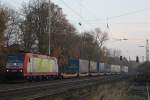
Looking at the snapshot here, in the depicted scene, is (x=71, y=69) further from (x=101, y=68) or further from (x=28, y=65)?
(x=101, y=68)

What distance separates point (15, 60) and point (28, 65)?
1.46m

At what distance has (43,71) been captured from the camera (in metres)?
46.0

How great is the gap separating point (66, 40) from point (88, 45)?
152 ft

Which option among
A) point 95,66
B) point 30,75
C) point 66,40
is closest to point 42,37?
point 66,40

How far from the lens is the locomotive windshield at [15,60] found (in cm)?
3975

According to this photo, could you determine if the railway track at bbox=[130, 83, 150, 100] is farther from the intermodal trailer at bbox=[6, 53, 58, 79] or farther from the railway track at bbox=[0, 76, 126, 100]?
the intermodal trailer at bbox=[6, 53, 58, 79]

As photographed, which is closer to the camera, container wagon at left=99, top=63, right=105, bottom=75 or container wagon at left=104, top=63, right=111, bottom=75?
container wagon at left=99, top=63, right=105, bottom=75

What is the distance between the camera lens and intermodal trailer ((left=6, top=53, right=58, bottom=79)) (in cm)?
3950

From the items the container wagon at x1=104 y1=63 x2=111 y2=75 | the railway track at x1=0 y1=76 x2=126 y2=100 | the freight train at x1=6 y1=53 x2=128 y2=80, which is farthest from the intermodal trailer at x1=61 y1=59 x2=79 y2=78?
the container wagon at x1=104 y1=63 x2=111 y2=75

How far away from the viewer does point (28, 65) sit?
4050 cm

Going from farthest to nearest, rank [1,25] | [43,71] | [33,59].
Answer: [1,25], [43,71], [33,59]

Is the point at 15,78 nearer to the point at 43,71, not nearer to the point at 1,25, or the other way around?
the point at 43,71

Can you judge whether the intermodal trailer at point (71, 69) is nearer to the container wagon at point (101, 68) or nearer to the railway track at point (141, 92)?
the railway track at point (141, 92)

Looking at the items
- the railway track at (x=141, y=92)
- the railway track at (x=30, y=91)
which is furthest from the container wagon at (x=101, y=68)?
the railway track at (x=30, y=91)
